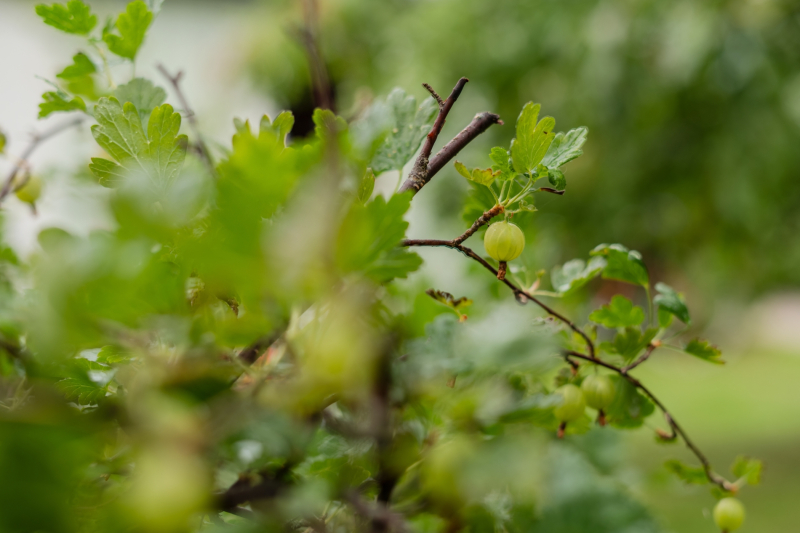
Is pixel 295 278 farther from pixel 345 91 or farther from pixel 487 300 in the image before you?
pixel 345 91

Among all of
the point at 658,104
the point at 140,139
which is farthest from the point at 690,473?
the point at 658,104

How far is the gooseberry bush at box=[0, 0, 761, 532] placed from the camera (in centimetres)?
13

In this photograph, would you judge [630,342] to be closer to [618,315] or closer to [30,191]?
[618,315]

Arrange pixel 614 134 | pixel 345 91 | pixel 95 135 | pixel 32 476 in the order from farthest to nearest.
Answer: pixel 345 91, pixel 614 134, pixel 95 135, pixel 32 476

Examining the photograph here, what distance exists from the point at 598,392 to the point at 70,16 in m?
0.35

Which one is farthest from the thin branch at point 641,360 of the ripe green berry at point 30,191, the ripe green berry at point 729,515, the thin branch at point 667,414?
the ripe green berry at point 30,191

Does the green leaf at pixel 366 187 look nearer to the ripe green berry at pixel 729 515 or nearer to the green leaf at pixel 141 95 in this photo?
the green leaf at pixel 141 95

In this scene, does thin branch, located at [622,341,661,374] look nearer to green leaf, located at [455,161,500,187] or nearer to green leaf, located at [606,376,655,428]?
green leaf, located at [606,376,655,428]

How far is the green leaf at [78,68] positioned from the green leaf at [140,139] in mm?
99

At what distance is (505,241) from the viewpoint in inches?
10.5

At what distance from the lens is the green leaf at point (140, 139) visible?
232mm

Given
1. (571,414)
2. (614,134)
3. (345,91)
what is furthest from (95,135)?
(345,91)

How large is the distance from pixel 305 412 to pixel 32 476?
0.07m

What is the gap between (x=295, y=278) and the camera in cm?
14
